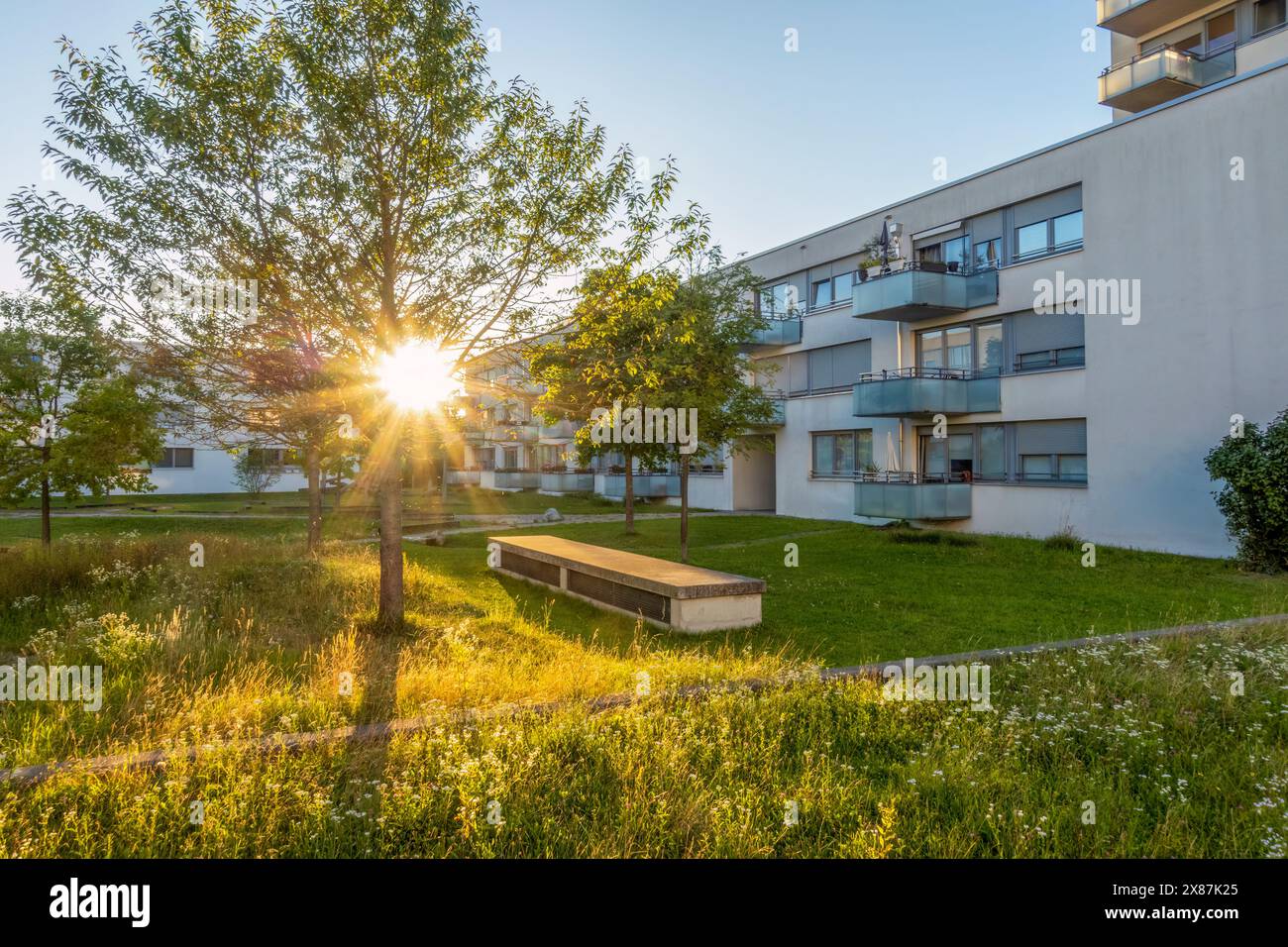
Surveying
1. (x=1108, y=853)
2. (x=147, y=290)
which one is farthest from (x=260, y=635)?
(x=1108, y=853)

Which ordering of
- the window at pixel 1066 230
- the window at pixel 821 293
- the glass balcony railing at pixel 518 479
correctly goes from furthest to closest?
the glass balcony railing at pixel 518 479
the window at pixel 821 293
the window at pixel 1066 230

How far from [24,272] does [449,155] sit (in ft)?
14.1

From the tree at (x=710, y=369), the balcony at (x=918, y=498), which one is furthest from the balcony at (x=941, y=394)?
the tree at (x=710, y=369)

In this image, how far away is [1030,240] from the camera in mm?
20500

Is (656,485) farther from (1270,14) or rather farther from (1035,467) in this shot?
(1270,14)

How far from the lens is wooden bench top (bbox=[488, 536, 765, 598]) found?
920 centimetres

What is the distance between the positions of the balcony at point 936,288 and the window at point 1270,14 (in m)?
9.70

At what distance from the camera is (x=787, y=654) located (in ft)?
26.7

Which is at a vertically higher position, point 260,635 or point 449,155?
point 449,155

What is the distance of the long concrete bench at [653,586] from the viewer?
30.3 ft

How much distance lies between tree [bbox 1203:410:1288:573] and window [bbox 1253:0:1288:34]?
523 inches

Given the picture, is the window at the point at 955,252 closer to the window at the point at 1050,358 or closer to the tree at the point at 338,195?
the window at the point at 1050,358

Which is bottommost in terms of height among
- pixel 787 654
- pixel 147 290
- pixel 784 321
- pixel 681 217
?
pixel 787 654
